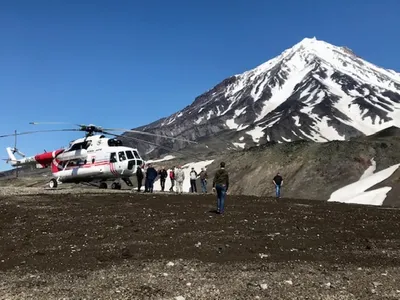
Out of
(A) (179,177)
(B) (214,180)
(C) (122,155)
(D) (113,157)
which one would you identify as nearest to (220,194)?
(B) (214,180)

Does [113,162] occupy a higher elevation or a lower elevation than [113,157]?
lower

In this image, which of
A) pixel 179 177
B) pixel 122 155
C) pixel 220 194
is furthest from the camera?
pixel 179 177

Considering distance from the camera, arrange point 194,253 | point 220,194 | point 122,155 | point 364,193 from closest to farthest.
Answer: point 194,253 < point 220,194 < point 122,155 < point 364,193

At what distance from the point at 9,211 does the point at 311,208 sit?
13877mm

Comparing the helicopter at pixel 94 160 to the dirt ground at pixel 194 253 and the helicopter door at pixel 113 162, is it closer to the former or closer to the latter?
the helicopter door at pixel 113 162

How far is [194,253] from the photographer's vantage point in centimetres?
1257

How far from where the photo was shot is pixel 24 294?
9.48 meters

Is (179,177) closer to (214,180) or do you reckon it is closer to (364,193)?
(214,180)

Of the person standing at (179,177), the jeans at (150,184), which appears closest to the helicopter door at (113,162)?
the jeans at (150,184)

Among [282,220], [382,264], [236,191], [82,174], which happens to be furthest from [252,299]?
[236,191]

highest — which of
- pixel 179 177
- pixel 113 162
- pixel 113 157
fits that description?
pixel 113 157

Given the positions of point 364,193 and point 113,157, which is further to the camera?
point 364,193

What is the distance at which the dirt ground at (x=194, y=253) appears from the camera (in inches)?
385

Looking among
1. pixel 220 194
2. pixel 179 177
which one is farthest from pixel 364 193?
pixel 220 194
